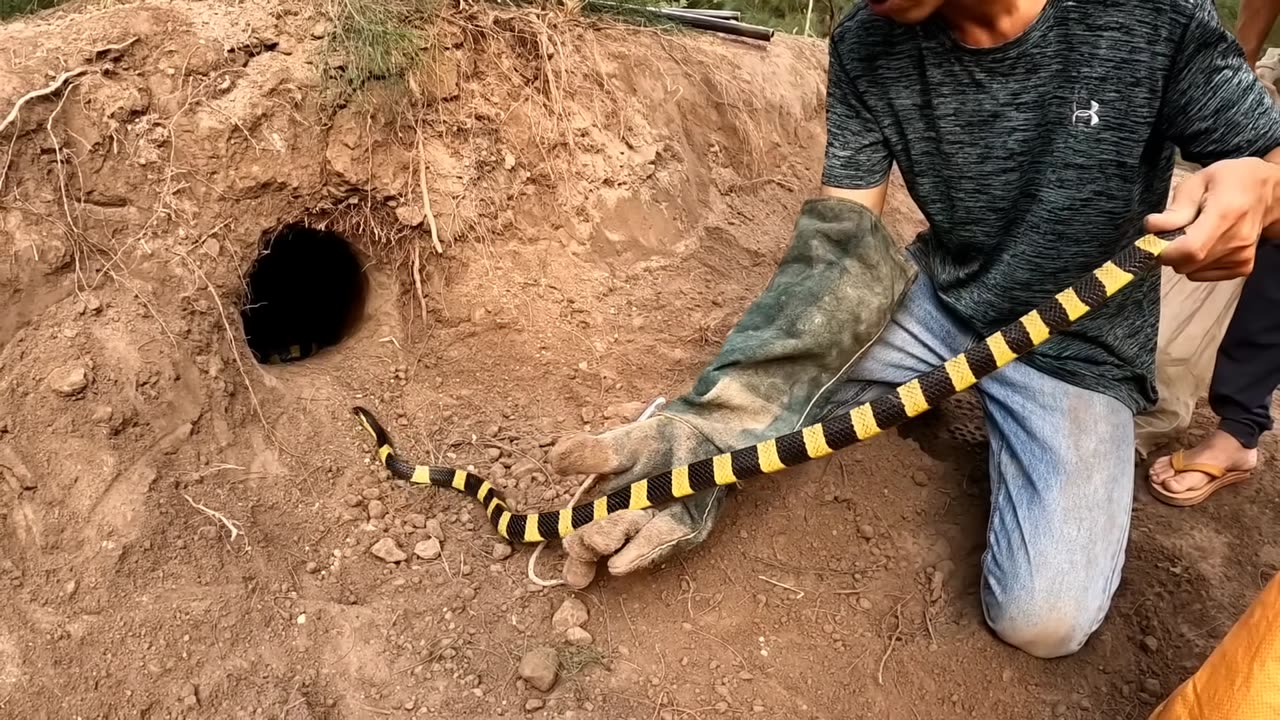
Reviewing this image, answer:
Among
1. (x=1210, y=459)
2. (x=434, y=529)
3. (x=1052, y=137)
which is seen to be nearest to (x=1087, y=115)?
(x=1052, y=137)

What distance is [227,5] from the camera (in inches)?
129

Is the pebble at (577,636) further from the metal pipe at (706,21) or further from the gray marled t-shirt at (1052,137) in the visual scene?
the metal pipe at (706,21)

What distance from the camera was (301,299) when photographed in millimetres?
5473

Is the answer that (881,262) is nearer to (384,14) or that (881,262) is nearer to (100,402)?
(384,14)

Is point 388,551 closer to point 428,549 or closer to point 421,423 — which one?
point 428,549

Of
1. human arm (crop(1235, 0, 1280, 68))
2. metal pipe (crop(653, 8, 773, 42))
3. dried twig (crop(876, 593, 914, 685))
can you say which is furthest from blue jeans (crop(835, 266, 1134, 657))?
human arm (crop(1235, 0, 1280, 68))

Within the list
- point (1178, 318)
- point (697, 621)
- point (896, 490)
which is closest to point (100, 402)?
point (697, 621)

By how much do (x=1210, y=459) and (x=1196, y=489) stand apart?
13 cm

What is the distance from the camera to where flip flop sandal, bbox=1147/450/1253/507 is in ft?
9.73

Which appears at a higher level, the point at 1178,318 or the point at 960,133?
the point at 960,133

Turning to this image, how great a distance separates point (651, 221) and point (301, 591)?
225 centimetres

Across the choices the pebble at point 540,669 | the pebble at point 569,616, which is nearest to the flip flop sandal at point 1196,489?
the pebble at point 569,616

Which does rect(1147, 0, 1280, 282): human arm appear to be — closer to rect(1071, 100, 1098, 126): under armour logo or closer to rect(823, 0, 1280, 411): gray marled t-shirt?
rect(823, 0, 1280, 411): gray marled t-shirt

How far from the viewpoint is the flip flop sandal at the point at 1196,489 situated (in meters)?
2.96
